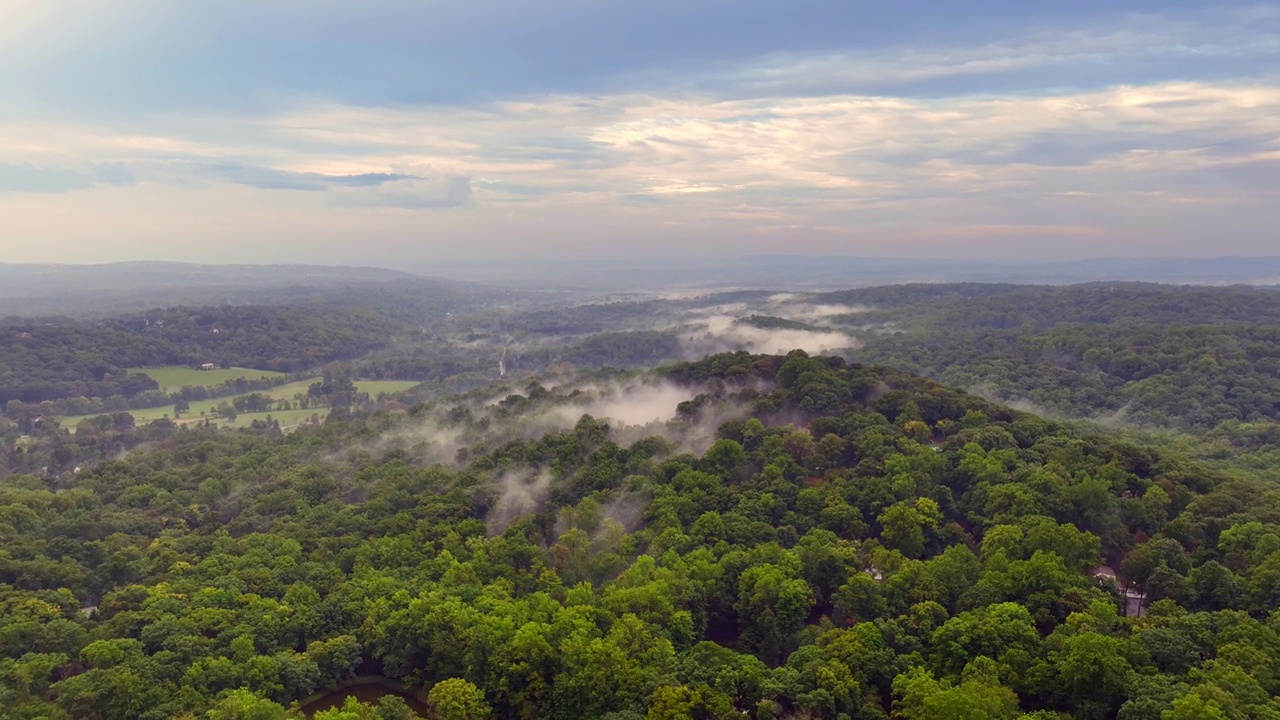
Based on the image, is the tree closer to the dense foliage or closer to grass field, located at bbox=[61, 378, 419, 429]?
the dense foliage

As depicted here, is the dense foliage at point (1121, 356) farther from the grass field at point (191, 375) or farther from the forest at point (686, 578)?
the grass field at point (191, 375)

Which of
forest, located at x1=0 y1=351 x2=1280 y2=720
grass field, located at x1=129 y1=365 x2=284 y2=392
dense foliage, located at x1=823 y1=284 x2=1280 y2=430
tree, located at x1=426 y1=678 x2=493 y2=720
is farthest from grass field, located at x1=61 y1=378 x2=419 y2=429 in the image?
dense foliage, located at x1=823 y1=284 x2=1280 y2=430

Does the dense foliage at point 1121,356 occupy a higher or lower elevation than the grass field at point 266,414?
higher

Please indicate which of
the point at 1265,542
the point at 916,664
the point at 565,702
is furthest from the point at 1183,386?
the point at 565,702

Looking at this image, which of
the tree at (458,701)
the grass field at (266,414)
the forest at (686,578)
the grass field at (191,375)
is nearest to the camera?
the forest at (686,578)

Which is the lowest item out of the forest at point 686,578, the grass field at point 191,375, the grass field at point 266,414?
the grass field at point 266,414

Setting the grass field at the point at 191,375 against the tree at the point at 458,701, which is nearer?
the tree at the point at 458,701

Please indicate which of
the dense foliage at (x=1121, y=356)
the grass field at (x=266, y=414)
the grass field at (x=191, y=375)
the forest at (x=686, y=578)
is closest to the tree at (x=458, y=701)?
the forest at (x=686, y=578)
